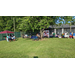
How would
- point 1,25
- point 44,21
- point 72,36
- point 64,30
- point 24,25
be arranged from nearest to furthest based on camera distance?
point 44,21 → point 24,25 → point 72,36 → point 64,30 → point 1,25

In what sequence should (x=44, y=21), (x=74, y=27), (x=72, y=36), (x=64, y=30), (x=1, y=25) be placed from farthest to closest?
(x=1, y=25) → (x=64, y=30) → (x=74, y=27) → (x=72, y=36) → (x=44, y=21)

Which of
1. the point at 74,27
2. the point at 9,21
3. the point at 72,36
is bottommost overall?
the point at 72,36

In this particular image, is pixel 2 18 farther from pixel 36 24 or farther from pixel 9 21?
pixel 36 24

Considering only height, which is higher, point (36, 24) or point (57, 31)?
point (36, 24)

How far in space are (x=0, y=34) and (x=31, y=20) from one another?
8.61m

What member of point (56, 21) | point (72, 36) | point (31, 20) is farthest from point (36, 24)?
point (72, 36)

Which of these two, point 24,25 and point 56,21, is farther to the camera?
point 56,21

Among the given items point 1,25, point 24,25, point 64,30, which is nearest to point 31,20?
point 24,25

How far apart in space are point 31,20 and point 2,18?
30746 millimetres

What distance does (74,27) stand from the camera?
24.4 m

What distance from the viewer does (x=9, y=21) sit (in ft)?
111

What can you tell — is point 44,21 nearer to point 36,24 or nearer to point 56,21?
point 36,24

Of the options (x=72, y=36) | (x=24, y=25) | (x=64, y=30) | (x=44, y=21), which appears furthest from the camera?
(x=64, y=30)

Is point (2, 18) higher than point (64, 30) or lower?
higher
